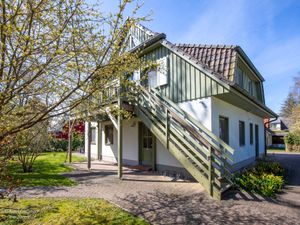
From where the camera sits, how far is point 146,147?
10891mm

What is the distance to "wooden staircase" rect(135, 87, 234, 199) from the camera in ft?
20.5

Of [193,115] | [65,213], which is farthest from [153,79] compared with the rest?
[65,213]

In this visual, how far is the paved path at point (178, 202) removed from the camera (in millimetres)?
4797

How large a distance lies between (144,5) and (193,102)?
217 inches

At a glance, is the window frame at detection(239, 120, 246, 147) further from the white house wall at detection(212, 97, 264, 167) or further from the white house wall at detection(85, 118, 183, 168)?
the white house wall at detection(85, 118, 183, 168)

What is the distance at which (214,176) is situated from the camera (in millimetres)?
6270

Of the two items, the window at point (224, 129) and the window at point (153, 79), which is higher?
the window at point (153, 79)

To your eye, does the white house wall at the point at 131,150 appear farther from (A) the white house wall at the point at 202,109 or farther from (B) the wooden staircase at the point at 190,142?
(A) the white house wall at the point at 202,109

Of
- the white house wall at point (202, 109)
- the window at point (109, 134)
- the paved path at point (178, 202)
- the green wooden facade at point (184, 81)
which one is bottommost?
the paved path at point (178, 202)

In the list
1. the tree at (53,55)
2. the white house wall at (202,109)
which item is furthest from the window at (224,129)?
the tree at (53,55)

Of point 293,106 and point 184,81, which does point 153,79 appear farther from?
point 293,106

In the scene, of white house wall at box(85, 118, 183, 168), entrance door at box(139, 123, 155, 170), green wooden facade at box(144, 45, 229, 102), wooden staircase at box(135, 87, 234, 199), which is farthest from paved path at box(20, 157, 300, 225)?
green wooden facade at box(144, 45, 229, 102)

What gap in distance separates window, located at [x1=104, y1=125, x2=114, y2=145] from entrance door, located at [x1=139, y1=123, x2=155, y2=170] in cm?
324

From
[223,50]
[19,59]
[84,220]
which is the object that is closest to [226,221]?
[84,220]
